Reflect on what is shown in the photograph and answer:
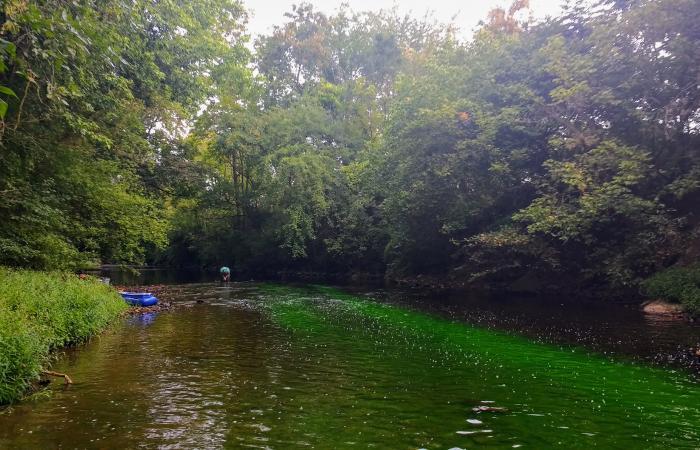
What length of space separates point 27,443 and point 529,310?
22.8 meters

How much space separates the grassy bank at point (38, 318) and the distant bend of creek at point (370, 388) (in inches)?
21.2

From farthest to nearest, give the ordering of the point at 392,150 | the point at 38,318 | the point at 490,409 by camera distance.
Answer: the point at 392,150
the point at 38,318
the point at 490,409

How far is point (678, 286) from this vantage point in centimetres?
2336

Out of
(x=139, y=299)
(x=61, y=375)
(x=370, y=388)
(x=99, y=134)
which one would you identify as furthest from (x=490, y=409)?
(x=139, y=299)

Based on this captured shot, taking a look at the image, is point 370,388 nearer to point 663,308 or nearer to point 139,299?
point 139,299

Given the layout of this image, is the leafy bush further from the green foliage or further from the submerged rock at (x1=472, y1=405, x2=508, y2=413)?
the green foliage

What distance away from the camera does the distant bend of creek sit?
7703 millimetres

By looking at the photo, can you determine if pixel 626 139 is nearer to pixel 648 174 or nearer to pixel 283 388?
pixel 648 174

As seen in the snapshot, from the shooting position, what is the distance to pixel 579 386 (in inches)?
421

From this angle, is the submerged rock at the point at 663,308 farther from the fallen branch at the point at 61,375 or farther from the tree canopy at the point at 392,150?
the fallen branch at the point at 61,375

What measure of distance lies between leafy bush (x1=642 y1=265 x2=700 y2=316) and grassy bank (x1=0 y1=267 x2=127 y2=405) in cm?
2320

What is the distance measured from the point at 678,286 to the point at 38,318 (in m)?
25.8

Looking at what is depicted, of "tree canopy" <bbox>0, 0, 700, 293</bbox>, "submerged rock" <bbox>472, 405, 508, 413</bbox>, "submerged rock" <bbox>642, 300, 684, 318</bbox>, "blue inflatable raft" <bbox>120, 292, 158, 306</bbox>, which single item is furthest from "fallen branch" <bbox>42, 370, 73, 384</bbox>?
"submerged rock" <bbox>642, 300, 684, 318</bbox>

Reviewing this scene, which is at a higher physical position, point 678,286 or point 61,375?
point 678,286
